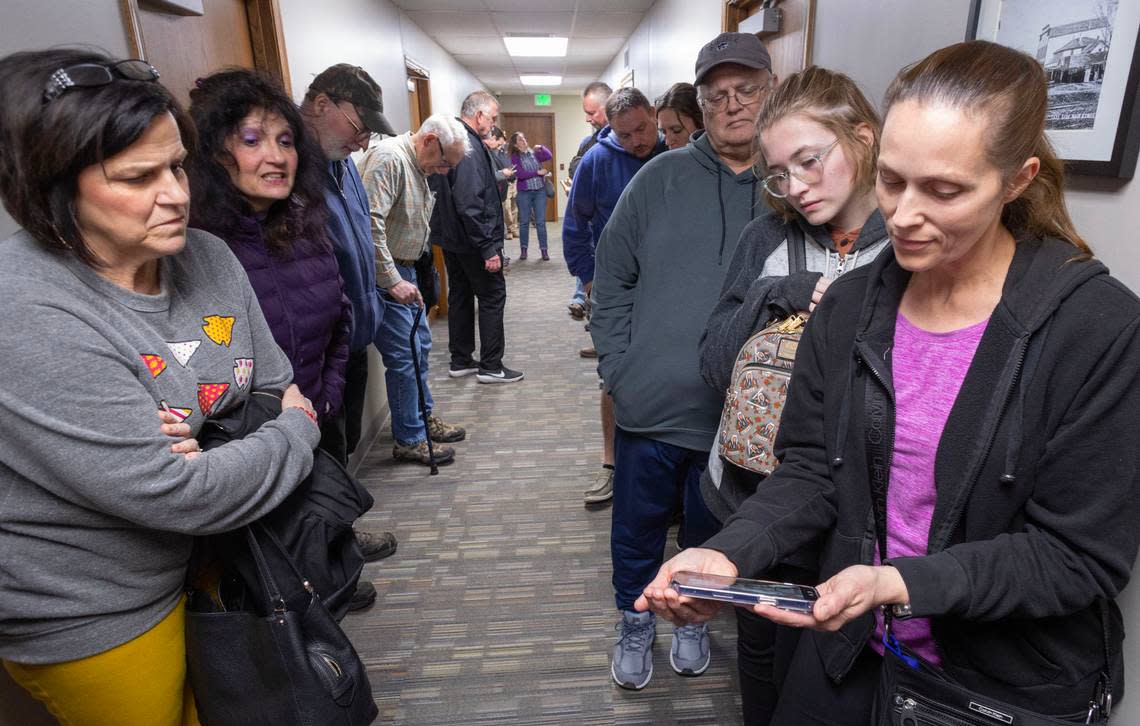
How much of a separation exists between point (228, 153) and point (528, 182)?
7076mm

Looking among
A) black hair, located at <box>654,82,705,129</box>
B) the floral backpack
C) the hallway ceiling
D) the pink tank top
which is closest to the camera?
the pink tank top

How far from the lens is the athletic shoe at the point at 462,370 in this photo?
14.8ft

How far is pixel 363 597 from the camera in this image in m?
2.27

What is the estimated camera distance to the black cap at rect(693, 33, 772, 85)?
5.06 ft

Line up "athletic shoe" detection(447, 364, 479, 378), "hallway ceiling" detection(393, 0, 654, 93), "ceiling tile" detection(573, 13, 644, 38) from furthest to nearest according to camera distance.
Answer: "ceiling tile" detection(573, 13, 644, 38) → "hallway ceiling" detection(393, 0, 654, 93) → "athletic shoe" detection(447, 364, 479, 378)

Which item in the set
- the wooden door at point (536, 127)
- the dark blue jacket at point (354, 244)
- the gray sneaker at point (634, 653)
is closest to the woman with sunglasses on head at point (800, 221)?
the gray sneaker at point (634, 653)

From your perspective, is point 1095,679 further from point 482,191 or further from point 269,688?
point 482,191

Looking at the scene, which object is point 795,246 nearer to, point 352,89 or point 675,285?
point 675,285

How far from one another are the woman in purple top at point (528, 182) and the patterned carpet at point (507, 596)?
5.07 meters

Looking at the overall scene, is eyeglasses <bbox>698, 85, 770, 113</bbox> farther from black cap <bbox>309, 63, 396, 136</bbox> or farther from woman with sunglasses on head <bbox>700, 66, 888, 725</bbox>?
black cap <bbox>309, 63, 396, 136</bbox>

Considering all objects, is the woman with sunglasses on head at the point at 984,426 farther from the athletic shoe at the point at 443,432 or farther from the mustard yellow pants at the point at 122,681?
the athletic shoe at the point at 443,432

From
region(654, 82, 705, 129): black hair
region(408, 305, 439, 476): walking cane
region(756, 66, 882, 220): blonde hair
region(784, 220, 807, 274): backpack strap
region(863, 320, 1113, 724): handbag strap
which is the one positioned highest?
region(654, 82, 705, 129): black hair

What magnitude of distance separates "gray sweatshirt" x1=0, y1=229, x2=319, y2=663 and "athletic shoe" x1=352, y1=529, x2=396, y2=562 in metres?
1.52

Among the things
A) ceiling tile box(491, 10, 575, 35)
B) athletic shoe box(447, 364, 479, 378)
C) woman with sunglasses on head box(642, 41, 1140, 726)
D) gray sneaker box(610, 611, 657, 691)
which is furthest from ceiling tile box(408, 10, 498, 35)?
woman with sunglasses on head box(642, 41, 1140, 726)
